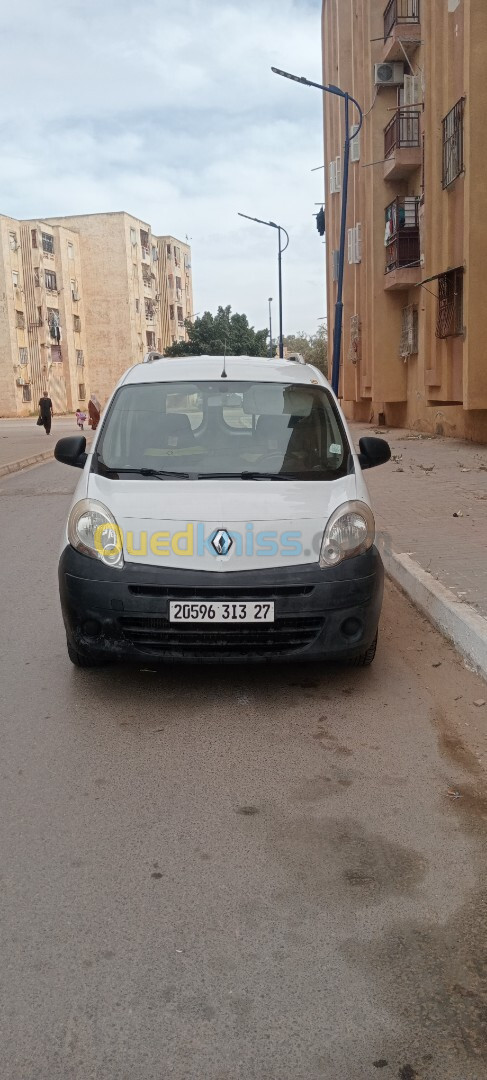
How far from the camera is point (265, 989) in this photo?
2420mm

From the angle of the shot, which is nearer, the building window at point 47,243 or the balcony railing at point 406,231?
the balcony railing at point 406,231

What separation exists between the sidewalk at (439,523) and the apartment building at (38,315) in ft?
191

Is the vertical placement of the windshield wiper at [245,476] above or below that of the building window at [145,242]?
below

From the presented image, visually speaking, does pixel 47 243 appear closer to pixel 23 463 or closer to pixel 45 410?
pixel 45 410

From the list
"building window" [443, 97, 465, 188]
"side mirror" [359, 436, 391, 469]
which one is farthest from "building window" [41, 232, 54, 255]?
"side mirror" [359, 436, 391, 469]

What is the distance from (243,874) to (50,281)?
76.9 meters

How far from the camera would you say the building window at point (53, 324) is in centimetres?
7488

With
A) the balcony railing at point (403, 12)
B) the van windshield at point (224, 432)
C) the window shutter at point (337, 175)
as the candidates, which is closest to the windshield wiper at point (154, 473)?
the van windshield at point (224, 432)

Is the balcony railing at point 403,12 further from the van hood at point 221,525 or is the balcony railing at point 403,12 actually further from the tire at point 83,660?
the tire at point 83,660

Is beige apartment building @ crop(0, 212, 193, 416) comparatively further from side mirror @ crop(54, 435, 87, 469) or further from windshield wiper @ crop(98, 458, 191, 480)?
windshield wiper @ crop(98, 458, 191, 480)

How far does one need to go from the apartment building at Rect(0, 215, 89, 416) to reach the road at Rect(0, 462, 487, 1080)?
7012 centimetres

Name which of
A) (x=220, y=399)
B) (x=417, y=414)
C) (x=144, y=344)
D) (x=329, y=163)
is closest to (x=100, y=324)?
(x=144, y=344)

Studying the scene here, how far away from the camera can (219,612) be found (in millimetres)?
→ 4484

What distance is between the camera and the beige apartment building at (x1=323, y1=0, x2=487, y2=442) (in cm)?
1809
